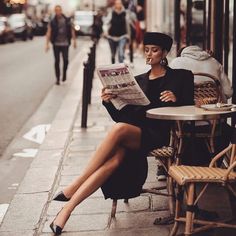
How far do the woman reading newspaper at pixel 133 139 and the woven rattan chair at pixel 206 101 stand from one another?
0.16m

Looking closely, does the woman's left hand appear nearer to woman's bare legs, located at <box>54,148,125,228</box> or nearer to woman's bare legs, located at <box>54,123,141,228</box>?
woman's bare legs, located at <box>54,123,141,228</box>

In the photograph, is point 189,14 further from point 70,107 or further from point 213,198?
point 213,198

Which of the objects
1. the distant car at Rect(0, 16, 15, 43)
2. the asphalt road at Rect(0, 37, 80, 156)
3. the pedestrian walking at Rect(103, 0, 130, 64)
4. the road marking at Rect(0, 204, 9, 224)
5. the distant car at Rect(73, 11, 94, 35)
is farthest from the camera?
the distant car at Rect(73, 11, 94, 35)

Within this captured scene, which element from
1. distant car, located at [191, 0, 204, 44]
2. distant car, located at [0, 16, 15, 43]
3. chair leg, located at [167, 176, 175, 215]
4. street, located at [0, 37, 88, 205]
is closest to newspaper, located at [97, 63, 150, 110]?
chair leg, located at [167, 176, 175, 215]

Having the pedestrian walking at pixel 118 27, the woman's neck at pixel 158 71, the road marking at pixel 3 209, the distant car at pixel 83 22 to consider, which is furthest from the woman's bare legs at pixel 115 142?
the distant car at pixel 83 22

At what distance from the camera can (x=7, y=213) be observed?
18.6 ft

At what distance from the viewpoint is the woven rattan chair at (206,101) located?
5.41 metres

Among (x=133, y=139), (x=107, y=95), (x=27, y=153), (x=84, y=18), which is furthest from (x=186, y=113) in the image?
(x=84, y=18)

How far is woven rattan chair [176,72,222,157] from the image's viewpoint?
17.7ft

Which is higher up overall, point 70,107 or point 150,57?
point 150,57

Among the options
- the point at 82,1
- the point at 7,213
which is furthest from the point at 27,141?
the point at 82,1

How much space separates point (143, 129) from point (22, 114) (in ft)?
23.0

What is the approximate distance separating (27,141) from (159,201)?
3998mm

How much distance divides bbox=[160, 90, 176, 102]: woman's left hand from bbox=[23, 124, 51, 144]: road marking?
166 inches
